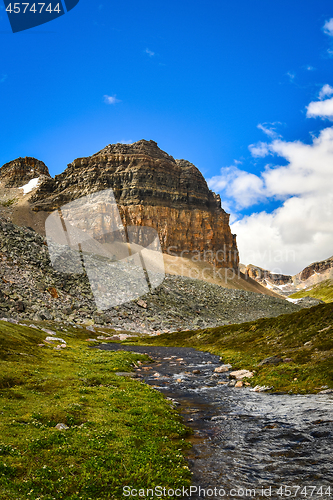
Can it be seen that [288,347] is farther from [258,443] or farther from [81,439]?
[81,439]

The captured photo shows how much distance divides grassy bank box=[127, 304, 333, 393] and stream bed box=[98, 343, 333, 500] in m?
2.67

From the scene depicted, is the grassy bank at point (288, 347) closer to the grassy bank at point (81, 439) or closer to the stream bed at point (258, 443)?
the stream bed at point (258, 443)

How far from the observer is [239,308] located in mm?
141125

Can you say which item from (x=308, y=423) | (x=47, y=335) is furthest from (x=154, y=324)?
(x=308, y=423)

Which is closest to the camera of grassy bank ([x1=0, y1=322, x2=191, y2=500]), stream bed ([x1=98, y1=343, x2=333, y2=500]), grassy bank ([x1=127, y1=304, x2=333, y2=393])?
grassy bank ([x1=0, y1=322, x2=191, y2=500])

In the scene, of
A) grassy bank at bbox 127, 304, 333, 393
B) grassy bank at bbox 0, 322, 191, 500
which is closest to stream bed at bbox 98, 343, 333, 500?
grassy bank at bbox 0, 322, 191, 500

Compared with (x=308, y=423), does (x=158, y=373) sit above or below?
below

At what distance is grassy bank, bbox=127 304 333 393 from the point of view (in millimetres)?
24406

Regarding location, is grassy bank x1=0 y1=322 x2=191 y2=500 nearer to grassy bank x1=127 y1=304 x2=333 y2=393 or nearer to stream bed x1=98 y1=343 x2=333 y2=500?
stream bed x1=98 y1=343 x2=333 y2=500

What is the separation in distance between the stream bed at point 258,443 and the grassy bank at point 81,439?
49.2 inches

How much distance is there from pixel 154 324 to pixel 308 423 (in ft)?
274

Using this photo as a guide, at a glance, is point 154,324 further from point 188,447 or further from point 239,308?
point 188,447

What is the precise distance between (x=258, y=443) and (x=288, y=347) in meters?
24.0

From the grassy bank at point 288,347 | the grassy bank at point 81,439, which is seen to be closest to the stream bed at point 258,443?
the grassy bank at point 81,439
